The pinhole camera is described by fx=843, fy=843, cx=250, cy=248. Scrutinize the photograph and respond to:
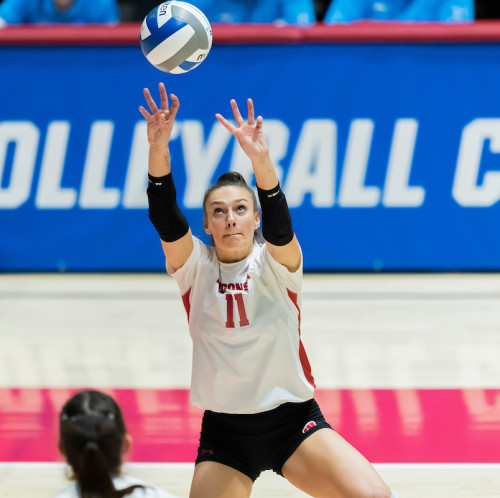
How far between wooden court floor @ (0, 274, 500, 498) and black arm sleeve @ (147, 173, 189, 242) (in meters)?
1.19

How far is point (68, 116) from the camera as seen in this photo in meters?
7.49

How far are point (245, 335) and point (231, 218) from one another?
47cm

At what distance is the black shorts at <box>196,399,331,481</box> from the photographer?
3.32 metres

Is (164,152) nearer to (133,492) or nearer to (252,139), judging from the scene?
(252,139)

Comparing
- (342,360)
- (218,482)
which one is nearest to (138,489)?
(218,482)

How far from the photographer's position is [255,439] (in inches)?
131

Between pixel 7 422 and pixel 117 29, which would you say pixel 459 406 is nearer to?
pixel 7 422

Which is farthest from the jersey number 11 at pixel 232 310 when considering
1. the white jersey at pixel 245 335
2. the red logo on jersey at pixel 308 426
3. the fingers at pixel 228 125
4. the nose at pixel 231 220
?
the fingers at pixel 228 125

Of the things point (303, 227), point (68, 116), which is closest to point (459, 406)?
point (303, 227)

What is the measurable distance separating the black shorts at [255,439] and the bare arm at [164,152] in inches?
26.1

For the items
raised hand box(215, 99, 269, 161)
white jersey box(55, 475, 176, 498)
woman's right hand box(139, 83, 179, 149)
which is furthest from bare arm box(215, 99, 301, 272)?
white jersey box(55, 475, 176, 498)

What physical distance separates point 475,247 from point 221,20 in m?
3.23

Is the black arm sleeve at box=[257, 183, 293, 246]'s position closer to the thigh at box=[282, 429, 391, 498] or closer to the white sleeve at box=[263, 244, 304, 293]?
the white sleeve at box=[263, 244, 304, 293]

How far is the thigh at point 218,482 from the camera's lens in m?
3.17
